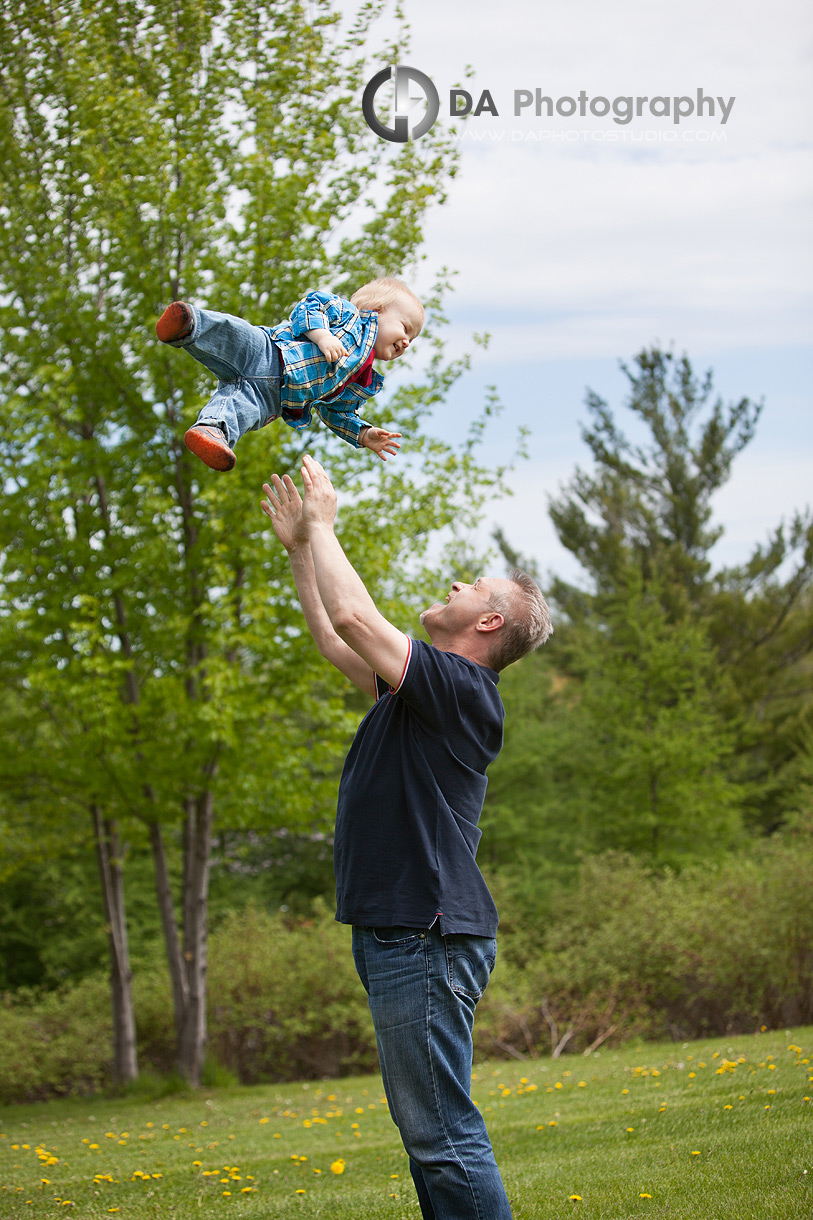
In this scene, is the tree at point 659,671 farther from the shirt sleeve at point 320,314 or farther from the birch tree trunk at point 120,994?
the shirt sleeve at point 320,314

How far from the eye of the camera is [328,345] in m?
3.38

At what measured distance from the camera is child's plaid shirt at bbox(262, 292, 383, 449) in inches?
138

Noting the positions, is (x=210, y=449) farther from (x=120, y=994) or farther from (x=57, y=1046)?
(x=57, y=1046)

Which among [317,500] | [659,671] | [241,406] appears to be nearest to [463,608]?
[317,500]

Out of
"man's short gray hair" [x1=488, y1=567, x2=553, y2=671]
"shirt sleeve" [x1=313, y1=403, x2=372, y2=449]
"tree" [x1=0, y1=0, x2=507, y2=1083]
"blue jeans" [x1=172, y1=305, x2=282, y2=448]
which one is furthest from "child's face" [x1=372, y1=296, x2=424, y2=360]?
"tree" [x1=0, y1=0, x2=507, y2=1083]

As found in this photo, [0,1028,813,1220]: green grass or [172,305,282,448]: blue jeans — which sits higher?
[172,305,282,448]: blue jeans

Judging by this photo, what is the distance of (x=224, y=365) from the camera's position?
3410 mm

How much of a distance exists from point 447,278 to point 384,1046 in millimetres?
9521

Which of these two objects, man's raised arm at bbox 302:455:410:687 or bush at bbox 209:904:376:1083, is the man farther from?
bush at bbox 209:904:376:1083

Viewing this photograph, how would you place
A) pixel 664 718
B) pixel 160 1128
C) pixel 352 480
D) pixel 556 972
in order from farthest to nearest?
pixel 664 718
pixel 556 972
pixel 352 480
pixel 160 1128

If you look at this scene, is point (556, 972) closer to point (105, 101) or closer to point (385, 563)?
point (385, 563)

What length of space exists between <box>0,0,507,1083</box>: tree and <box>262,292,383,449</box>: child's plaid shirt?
17.8ft

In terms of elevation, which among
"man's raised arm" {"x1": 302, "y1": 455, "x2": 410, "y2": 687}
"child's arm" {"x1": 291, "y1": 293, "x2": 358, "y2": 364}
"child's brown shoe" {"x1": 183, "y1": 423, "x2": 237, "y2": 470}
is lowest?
"man's raised arm" {"x1": 302, "y1": 455, "x2": 410, "y2": 687}

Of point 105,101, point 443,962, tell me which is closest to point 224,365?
point 443,962
